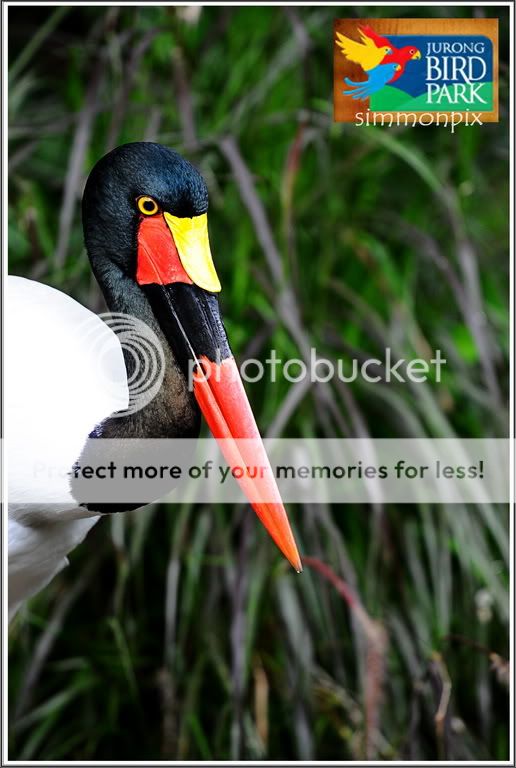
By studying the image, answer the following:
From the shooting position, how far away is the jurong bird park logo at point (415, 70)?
1.14 metres

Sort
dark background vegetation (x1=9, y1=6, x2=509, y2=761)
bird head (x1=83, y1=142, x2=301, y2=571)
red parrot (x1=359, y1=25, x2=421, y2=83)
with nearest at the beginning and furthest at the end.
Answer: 1. bird head (x1=83, y1=142, x2=301, y2=571)
2. red parrot (x1=359, y1=25, x2=421, y2=83)
3. dark background vegetation (x1=9, y1=6, x2=509, y2=761)

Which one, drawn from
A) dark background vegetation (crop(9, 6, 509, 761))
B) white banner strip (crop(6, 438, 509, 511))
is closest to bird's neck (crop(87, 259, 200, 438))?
white banner strip (crop(6, 438, 509, 511))

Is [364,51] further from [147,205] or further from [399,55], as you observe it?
[147,205]

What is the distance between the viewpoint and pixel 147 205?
90 cm

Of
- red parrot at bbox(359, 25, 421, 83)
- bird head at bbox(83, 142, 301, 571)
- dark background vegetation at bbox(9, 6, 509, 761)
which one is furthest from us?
dark background vegetation at bbox(9, 6, 509, 761)

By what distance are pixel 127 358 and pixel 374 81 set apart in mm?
504

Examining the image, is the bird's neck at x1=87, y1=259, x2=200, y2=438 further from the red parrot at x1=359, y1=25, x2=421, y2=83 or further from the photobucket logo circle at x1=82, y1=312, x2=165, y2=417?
the red parrot at x1=359, y1=25, x2=421, y2=83

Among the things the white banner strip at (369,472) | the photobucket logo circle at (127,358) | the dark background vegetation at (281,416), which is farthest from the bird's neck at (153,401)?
the dark background vegetation at (281,416)

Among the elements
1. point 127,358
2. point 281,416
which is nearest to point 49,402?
point 127,358

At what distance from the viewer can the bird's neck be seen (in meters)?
0.88
